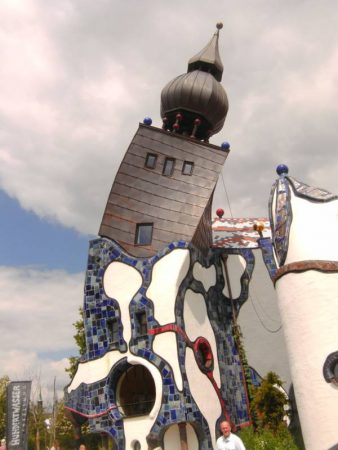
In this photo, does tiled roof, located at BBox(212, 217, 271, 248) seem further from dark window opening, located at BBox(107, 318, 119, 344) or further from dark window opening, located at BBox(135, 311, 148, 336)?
dark window opening, located at BBox(107, 318, 119, 344)

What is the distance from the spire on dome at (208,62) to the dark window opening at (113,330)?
8.18 meters

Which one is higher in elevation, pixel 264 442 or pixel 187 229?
pixel 187 229

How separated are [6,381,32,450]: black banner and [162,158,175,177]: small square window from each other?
5.68 meters

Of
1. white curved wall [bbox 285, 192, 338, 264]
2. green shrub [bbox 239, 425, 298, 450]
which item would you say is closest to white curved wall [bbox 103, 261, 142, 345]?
green shrub [bbox 239, 425, 298, 450]

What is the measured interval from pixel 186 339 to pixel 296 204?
3.72 m

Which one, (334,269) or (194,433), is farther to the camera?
(194,433)

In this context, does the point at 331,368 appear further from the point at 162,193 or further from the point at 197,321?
the point at 162,193

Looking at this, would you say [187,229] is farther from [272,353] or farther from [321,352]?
[321,352]

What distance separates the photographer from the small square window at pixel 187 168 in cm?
1237

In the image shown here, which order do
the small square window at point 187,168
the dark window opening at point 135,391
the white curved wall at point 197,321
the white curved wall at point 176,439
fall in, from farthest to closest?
the small square window at point 187,168 → the dark window opening at point 135,391 → the white curved wall at point 197,321 → the white curved wall at point 176,439

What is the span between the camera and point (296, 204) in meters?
8.81

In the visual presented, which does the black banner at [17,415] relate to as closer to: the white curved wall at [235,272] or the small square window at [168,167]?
the white curved wall at [235,272]

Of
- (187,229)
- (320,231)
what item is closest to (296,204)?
(320,231)

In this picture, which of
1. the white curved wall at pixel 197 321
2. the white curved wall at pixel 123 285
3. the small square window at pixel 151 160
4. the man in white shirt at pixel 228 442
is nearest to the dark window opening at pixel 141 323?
the white curved wall at pixel 123 285
